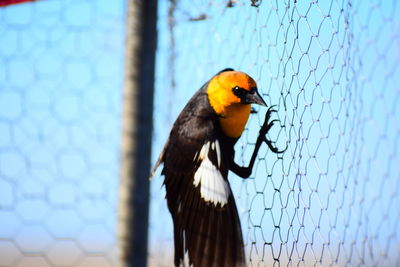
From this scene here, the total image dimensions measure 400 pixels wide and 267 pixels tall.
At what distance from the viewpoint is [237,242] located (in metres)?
1.06

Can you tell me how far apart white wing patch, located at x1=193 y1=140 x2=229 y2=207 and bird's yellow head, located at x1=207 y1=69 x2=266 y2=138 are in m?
0.13

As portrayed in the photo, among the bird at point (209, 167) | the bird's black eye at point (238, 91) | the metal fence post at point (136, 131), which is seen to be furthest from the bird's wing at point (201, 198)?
the metal fence post at point (136, 131)

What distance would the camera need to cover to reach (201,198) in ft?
3.80

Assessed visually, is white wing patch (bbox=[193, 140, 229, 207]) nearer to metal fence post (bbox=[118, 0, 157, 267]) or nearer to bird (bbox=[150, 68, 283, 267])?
bird (bbox=[150, 68, 283, 267])

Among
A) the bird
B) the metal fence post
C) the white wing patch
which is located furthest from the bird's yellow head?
the metal fence post

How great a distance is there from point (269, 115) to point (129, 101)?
25.3 inches

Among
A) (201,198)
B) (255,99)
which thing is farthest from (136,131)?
(255,99)

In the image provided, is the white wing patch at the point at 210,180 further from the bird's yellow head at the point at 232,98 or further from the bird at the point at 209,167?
the bird's yellow head at the point at 232,98

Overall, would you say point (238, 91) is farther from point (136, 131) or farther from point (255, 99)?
point (136, 131)

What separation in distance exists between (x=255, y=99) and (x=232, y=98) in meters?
0.07

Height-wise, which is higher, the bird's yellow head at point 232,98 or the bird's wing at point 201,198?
the bird's yellow head at point 232,98

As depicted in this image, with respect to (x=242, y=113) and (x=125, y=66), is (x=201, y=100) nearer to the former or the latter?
(x=242, y=113)

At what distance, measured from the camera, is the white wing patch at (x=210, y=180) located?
114 centimetres

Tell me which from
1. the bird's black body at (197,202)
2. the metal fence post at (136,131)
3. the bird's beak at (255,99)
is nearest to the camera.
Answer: the metal fence post at (136,131)
